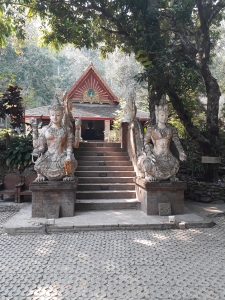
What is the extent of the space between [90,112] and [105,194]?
31.1 ft

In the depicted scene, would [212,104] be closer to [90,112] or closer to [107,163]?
[107,163]

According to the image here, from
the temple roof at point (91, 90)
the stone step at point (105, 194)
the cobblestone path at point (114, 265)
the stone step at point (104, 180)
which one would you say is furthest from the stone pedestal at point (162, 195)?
the temple roof at point (91, 90)

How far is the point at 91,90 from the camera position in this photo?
16.3 metres

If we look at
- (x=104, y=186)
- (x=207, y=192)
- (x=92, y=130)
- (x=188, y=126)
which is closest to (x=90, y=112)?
(x=92, y=130)

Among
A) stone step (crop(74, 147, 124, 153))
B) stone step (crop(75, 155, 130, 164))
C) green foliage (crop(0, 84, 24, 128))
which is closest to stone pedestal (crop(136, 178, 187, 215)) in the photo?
stone step (crop(75, 155, 130, 164))

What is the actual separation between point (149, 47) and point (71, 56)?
44.3 metres

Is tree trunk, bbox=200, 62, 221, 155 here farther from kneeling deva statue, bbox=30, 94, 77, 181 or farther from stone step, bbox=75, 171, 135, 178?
kneeling deva statue, bbox=30, 94, 77, 181

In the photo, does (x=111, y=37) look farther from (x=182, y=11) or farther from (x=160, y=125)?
(x=160, y=125)

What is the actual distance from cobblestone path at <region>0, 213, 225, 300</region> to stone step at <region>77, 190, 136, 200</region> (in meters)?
1.68

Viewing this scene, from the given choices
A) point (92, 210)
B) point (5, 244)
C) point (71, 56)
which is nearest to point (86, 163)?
point (92, 210)

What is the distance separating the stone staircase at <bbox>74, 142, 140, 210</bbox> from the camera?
5887 millimetres

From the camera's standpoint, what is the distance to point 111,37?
995 centimetres

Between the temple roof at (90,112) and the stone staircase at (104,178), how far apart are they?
20.9 ft

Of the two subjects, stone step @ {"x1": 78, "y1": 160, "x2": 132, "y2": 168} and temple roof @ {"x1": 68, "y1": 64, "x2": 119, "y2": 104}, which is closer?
stone step @ {"x1": 78, "y1": 160, "x2": 132, "y2": 168}
